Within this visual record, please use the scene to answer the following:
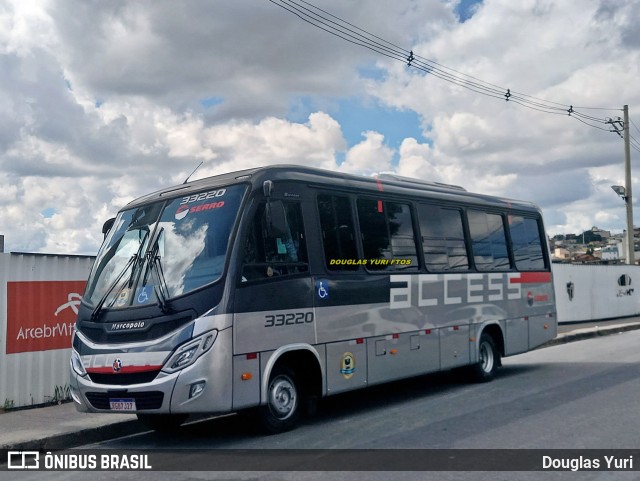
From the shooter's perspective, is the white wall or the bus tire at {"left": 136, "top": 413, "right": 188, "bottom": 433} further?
the white wall

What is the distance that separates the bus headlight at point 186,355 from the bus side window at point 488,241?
6.50 m

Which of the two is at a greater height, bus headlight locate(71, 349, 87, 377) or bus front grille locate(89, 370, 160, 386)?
bus headlight locate(71, 349, 87, 377)

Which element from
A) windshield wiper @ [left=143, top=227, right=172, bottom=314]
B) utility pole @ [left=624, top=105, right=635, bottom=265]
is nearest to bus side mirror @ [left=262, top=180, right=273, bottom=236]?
windshield wiper @ [left=143, top=227, right=172, bottom=314]

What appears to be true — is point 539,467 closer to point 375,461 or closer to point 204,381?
point 375,461

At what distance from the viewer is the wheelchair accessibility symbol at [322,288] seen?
969 cm

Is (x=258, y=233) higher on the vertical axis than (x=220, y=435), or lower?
higher

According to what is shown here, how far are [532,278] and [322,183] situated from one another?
21.3 ft

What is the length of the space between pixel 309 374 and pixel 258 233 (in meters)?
2.02

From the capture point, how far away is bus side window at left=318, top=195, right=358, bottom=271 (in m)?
10.0

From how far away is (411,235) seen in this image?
1174 centimetres

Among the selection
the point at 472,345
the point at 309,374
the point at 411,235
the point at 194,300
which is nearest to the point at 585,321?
the point at 472,345

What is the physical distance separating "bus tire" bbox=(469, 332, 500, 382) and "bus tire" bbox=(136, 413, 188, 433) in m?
5.48

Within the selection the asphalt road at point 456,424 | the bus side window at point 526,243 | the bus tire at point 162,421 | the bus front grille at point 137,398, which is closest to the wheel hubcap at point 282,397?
the asphalt road at point 456,424

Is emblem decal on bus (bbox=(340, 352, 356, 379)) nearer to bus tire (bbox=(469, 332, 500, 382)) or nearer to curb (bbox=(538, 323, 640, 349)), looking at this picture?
bus tire (bbox=(469, 332, 500, 382))
